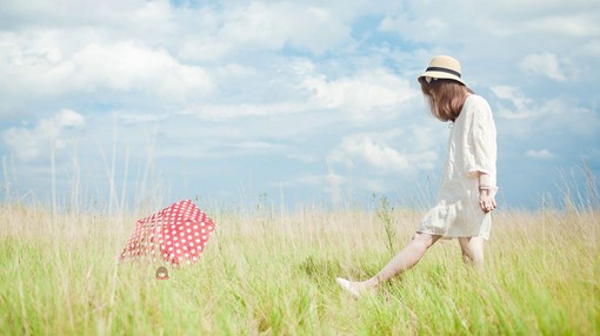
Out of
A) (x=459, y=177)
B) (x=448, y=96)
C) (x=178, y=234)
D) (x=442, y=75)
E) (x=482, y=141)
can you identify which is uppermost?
(x=442, y=75)

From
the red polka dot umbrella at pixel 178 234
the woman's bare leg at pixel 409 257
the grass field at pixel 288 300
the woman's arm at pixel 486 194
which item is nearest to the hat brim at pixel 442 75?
the woman's arm at pixel 486 194

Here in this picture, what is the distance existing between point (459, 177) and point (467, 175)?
0.08m

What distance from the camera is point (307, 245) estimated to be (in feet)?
22.3

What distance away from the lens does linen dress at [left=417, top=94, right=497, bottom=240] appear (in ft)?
12.9

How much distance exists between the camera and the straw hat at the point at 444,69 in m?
4.10

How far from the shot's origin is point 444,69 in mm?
4129

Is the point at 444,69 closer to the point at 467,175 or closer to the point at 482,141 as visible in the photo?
the point at 482,141

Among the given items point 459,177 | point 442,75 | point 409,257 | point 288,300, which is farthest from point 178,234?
point 442,75

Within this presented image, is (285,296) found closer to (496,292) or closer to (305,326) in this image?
(305,326)

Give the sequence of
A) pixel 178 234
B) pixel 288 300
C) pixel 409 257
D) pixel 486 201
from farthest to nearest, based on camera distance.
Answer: pixel 178 234
pixel 409 257
pixel 486 201
pixel 288 300

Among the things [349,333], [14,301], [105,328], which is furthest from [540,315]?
[14,301]

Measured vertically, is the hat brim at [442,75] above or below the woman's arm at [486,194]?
above

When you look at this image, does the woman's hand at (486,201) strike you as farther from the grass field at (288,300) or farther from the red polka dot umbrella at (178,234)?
the red polka dot umbrella at (178,234)

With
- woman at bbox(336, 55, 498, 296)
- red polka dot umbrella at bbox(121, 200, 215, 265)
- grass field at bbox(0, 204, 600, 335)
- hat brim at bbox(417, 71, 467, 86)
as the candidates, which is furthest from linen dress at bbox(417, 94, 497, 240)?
red polka dot umbrella at bbox(121, 200, 215, 265)
